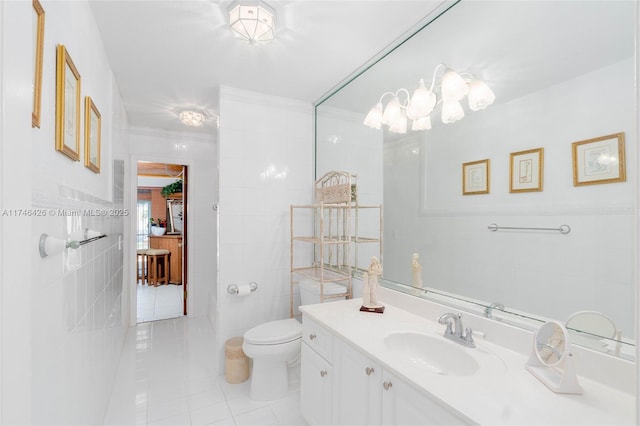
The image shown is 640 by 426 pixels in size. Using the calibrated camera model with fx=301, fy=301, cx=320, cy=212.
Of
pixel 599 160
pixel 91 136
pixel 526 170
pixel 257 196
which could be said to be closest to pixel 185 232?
pixel 257 196

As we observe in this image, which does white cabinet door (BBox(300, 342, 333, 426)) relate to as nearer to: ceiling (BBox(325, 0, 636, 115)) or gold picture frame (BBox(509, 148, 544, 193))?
gold picture frame (BBox(509, 148, 544, 193))

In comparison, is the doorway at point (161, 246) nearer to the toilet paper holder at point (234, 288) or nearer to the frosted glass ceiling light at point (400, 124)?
the toilet paper holder at point (234, 288)

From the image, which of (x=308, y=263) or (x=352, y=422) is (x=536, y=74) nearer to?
(x=352, y=422)

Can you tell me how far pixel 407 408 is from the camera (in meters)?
1.06

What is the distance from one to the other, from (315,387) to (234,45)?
2.08 m

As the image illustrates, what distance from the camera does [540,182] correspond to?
1.35 m

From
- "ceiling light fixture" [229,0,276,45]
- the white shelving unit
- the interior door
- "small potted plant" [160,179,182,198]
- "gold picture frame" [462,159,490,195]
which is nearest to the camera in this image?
"ceiling light fixture" [229,0,276,45]

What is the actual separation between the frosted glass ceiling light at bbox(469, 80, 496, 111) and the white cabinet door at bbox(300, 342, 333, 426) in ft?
4.97

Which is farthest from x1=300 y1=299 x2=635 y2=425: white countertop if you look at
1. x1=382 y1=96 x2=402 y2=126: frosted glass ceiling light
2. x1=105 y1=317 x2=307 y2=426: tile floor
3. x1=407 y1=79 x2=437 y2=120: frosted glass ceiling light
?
x1=382 y1=96 x2=402 y2=126: frosted glass ceiling light

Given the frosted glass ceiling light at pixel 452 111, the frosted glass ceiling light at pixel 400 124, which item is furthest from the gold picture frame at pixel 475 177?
the frosted glass ceiling light at pixel 400 124

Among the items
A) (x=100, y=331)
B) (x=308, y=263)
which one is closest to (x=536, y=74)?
(x=308, y=263)

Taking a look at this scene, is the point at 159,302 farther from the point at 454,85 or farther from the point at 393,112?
the point at 454,85

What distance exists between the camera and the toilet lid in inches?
80.9

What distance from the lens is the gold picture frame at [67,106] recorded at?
106cm
